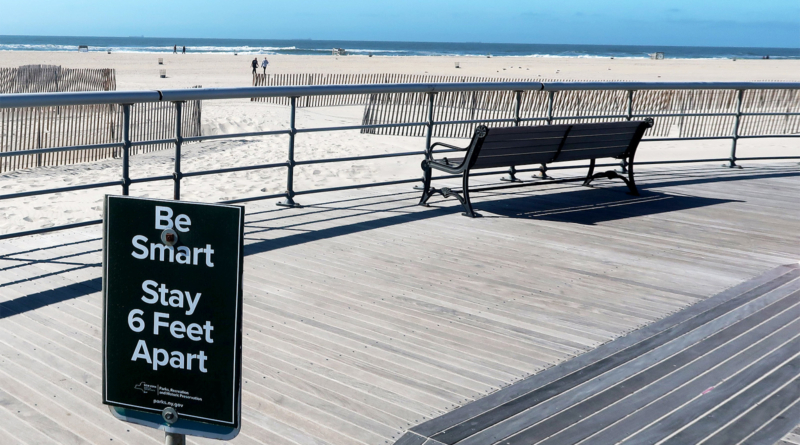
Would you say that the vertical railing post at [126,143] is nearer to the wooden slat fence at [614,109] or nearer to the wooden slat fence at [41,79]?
the wooden slat fence at [614,109]

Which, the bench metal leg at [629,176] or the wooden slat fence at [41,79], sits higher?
the bench metal leg at [629,176]

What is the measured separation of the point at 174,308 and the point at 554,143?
5645mm

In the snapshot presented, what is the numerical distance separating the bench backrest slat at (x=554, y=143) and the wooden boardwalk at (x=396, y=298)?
47 cm

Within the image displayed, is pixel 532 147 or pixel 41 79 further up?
pixel 532 147

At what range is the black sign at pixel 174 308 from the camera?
1.94 meters

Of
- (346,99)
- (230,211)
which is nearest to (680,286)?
(230,211)

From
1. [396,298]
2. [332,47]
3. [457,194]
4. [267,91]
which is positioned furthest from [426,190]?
[332,47]

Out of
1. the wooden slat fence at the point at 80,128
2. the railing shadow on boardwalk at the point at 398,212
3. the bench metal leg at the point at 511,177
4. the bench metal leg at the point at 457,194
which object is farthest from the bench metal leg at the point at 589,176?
the wooden slat fence at the point at 80,128

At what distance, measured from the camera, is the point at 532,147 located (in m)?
7.10

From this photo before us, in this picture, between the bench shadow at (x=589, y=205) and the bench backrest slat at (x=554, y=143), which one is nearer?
the bench backrest slat at (x=554, y=143)

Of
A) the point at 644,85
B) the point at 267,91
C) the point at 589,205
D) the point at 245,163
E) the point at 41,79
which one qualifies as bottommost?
the point at 245,163

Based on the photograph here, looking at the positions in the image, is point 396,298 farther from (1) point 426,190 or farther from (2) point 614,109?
(2) point 614,109

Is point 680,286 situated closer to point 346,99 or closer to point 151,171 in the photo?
point 151,171

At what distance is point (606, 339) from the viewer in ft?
13.5
